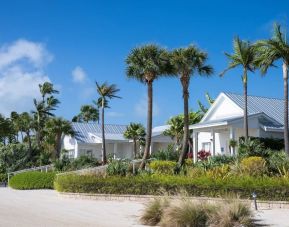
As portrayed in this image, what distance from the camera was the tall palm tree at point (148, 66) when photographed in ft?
110

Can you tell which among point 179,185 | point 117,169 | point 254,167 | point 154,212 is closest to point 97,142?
point 117,169

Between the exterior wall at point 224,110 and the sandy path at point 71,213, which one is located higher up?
the exterior wall at point 224,110

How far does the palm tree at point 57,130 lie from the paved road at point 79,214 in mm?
31105

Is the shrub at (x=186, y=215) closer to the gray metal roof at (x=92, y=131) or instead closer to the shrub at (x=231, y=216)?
the shrub at (x=231, y=216)

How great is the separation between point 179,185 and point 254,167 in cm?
385

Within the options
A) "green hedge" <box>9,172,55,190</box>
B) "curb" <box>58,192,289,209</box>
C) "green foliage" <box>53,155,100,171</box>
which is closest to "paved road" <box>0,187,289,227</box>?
"curb" <box>58,192,289,209</box>

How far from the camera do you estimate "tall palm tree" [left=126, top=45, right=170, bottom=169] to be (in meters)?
33.4

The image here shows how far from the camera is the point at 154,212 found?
13.6 metres

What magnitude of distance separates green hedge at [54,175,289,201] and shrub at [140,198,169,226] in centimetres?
556

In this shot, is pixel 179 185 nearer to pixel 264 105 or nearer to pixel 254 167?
pixel 254 167

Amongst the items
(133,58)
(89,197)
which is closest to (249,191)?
(89,197)

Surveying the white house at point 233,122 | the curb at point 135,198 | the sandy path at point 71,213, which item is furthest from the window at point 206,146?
the sandy path at point 71,213

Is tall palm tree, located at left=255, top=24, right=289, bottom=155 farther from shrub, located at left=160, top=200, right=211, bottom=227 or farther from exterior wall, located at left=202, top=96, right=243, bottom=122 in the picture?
shrub, located at left=160, top=200, right=211, bottom=227

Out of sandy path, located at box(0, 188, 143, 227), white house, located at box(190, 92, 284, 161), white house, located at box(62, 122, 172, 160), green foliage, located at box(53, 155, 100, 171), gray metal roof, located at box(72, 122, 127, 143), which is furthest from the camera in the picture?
gray metal roof, located at box(72, 122, 127, 143)
